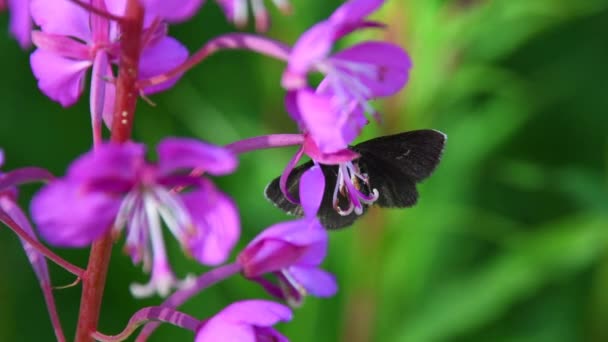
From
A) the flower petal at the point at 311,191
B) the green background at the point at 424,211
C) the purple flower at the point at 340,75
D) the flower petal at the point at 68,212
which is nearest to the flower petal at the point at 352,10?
the purple flower at the point at 340,75

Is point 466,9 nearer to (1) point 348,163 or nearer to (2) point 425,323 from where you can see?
(2) point 425,323

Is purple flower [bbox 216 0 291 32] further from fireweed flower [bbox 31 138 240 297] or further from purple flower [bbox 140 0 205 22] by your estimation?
fireweed flower [bbox 31 138 240 297]

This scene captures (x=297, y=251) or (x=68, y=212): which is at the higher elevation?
(x=297, y=251)

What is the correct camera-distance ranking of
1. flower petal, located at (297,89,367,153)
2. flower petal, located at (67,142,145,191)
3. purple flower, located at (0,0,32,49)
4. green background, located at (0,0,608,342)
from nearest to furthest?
flower petal, located at (67,142,145,191), flower petal, located at (297,89,367,153), purple flower, located at (0,0,32,49), green background, located at (0,0,608,342)

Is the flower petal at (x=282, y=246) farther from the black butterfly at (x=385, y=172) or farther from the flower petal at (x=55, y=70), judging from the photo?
the flower petal at (x=55, y=70)

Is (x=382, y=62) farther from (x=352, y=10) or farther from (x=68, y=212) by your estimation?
(x=68, y=212)

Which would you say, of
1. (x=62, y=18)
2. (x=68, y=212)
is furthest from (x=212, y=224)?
(x=62, y=18)

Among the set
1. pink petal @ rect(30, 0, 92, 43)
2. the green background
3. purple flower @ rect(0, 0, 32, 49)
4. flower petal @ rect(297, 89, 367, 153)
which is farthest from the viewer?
the green background

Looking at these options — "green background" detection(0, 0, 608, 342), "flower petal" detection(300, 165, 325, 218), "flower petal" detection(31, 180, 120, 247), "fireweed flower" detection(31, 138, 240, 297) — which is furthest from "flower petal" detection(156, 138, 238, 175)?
"green background" detection(0, 0, 608, 342)

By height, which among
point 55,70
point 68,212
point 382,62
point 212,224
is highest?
point 382,62
